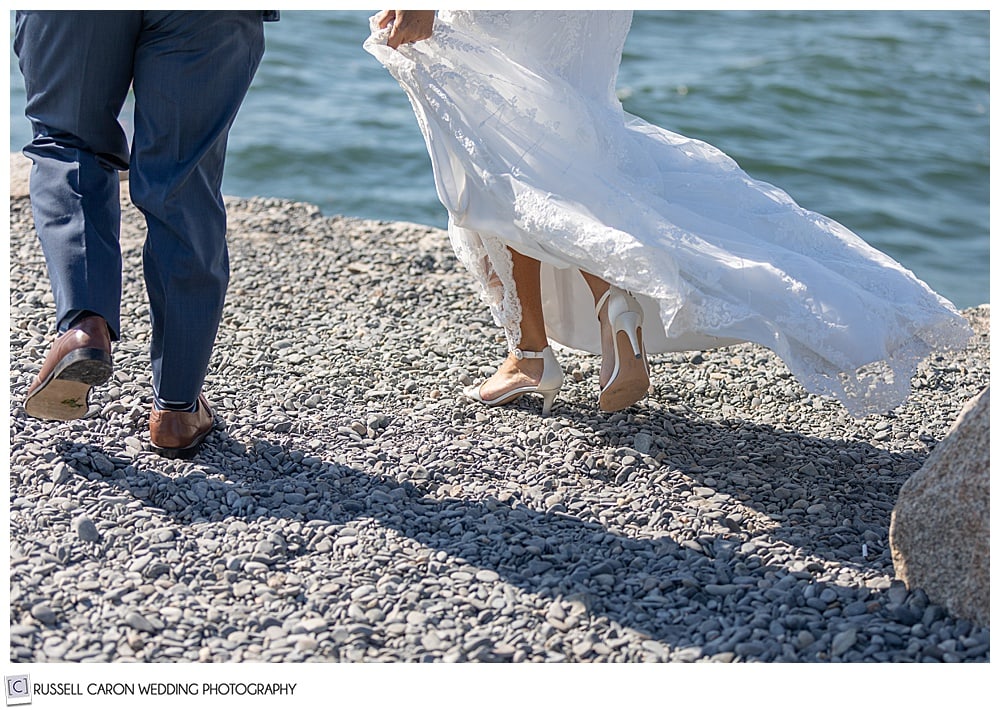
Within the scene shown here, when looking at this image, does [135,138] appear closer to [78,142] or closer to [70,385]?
[78,142]

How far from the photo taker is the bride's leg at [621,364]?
304 cm

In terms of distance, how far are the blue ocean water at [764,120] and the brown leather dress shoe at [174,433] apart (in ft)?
17.6

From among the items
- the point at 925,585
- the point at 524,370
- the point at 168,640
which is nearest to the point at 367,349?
the point at 524,370

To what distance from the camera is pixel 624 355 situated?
3.05m

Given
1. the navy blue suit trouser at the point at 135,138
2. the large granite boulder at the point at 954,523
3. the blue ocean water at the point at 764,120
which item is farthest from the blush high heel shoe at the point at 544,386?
the blue ocean water at the point at 764,120

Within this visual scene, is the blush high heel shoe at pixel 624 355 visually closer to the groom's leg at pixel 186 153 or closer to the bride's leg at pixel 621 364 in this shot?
the bride's leg at pixel 621 364

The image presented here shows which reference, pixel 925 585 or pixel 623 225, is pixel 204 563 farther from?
pixel 925 585

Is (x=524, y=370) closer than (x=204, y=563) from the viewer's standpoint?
No

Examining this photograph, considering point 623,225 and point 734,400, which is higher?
point 623,225

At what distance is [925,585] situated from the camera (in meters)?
2.45

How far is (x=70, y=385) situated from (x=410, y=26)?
1258 mm
